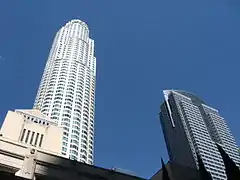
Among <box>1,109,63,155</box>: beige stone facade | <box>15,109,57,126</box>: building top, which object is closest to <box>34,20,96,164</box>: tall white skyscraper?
<box>15,109,57,126</box>: building top

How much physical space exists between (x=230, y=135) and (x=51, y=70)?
85.7 meters

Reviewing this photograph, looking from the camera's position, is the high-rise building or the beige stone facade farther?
the high-rise building

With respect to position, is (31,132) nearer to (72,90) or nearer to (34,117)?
(34,117)

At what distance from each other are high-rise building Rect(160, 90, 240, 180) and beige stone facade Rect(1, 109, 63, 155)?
6339cm

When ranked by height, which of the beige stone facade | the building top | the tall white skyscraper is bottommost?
the beige stone facade

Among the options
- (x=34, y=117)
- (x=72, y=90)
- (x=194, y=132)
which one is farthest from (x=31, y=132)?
(x=194, y=132)

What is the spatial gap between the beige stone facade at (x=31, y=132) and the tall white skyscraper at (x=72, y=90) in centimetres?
2184

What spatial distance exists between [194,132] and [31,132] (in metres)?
87.3

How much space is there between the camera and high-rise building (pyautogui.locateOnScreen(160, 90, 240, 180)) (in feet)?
415

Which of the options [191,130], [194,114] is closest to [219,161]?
[191,130]

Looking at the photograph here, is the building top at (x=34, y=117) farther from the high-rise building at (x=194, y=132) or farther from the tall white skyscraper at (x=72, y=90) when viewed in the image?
the high-rise building at (x=194, y=132)

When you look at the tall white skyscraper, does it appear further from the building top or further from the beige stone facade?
the beige stone facade

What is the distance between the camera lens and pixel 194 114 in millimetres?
152625

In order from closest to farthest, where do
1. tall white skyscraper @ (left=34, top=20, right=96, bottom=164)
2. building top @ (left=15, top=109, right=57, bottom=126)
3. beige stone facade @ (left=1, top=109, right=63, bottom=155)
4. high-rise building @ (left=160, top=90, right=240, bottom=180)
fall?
beige stone facade @ (left=1, top=109, right=63, bottom=155) < building top @ (left=15, top=109, right=57, bottom=126) < tall white skyscraper @ (left=34, top=20, right=96, bottom=164) < high-rise building @ (left=160, top=90, right=240, bottom=180)
